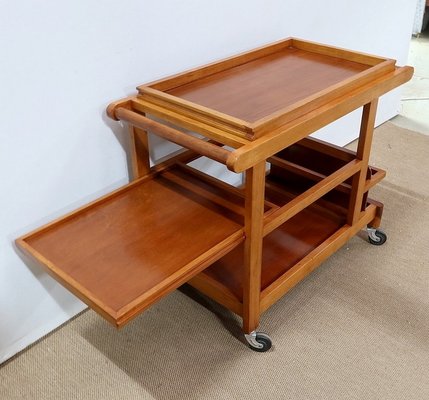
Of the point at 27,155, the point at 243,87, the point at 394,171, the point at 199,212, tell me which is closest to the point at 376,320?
the point at 199,212

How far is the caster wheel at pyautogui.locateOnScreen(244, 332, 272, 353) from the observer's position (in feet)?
4.15

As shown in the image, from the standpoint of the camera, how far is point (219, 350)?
128cm

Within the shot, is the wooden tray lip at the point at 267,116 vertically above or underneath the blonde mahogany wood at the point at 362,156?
above

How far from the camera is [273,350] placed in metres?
1.28

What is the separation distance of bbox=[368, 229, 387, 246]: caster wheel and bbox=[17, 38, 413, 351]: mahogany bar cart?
3.2 inches

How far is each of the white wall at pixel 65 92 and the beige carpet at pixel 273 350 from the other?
115mm

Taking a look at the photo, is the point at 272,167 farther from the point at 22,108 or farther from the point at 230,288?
the point at 22,108

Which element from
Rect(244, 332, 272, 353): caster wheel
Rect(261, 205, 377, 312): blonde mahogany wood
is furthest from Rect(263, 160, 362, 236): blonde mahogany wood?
Rect(244, 332, 272, 353): caster wheel

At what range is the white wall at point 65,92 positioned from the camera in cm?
106

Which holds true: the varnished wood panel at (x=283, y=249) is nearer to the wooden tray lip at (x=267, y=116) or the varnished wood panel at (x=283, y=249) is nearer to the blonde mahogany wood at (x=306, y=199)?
the blonde mahogany wood at (x=306, y=199)

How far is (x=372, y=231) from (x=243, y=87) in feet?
2.24

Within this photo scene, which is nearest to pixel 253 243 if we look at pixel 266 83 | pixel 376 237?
pixel 266 83

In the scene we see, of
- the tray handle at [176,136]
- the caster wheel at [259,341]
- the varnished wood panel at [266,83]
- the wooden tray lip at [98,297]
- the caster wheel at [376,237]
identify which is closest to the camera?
the wooden tray lip at [98,297]

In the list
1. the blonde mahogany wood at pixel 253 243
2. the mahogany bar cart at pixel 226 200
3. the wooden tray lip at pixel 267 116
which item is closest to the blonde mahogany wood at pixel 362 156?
the mahogany bar cart at pixel 226 200
